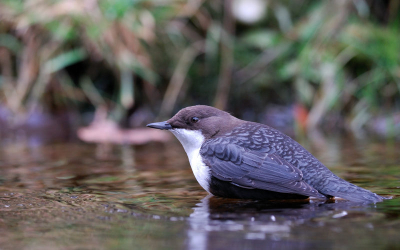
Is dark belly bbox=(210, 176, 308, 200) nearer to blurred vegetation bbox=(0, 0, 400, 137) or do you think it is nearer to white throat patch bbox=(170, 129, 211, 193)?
white throat patch bbox=(170, 129, 211, 193)

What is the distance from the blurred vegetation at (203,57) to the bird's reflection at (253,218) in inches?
144

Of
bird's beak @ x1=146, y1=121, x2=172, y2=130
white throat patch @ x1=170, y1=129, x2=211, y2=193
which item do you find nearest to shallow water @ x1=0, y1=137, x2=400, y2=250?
white throat patch @ x1=170, y1=129, x2=211, y2=193

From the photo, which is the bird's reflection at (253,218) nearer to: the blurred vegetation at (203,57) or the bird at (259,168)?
the bird at (259,168)

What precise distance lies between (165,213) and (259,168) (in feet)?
2.37

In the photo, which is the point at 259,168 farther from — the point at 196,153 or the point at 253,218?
the point at 253,218

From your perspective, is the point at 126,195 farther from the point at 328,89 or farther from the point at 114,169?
the point at 328,89

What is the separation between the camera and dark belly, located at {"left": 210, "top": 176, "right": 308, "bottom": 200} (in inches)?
113

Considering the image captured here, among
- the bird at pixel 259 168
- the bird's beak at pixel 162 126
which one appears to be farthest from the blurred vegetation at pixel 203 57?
the bird at pixel 259 168

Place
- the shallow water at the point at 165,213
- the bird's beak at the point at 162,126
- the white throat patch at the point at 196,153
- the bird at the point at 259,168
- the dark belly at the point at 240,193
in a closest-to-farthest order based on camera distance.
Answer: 1. the shallow water at the point at 165,213
2. the bird at the point at 259,168
3. the dark belly at the point at 240,193
4. the white throat patch at the point at 196,153
5. the bird's beak at the point at 162,126

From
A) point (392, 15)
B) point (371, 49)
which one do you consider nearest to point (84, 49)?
point (371, 49)

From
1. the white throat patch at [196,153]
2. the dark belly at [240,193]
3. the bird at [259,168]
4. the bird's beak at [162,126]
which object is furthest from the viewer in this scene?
the bird's beak at [162,126]

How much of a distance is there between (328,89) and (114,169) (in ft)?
10.9

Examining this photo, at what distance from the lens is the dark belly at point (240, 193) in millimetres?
2863

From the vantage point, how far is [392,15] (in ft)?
22.9
